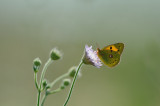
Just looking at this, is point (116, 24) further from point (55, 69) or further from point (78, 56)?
point (55, 69)

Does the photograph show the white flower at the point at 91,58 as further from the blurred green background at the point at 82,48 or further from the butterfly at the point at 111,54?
the blurred green background at the point at 82,48

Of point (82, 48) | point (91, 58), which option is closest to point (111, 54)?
point (91, 58)

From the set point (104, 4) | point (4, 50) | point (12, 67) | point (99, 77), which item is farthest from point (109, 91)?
point (104, 4)

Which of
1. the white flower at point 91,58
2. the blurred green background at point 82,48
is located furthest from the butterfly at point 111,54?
the blurred green background at point 82,48

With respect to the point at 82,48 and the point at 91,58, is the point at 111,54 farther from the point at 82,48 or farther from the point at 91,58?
the point at 82,48

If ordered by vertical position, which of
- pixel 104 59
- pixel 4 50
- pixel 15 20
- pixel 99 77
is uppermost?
pixel 15 20

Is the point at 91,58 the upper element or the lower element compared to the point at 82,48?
lower
